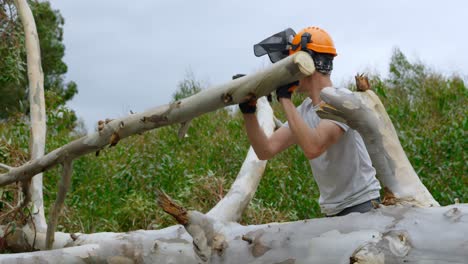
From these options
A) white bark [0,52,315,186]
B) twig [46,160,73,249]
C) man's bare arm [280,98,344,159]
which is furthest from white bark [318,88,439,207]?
twig [46,160,73,249]

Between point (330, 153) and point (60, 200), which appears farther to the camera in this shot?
point (60, 200)

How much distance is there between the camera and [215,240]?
335cm

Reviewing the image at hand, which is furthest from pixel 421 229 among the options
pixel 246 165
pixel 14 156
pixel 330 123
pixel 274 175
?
pixel 274 175

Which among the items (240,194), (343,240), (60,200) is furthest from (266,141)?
(60,200)

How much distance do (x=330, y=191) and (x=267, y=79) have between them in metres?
0.96

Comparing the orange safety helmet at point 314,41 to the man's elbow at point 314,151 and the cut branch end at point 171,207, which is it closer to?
the man's elbow at point 314,151

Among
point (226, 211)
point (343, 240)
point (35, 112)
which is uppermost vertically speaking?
point (35, 112)

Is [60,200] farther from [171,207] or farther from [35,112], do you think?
[35,112]

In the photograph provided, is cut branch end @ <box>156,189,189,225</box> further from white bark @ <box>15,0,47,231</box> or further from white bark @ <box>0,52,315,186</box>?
white bark @ <box>15,0,47,231</box>

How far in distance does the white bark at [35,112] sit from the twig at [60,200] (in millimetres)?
340

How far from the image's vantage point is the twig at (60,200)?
412 cm

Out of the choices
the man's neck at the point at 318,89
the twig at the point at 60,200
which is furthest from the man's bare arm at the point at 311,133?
the twig at the point at 60,200

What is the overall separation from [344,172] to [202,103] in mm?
877

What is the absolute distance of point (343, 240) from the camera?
294cm
